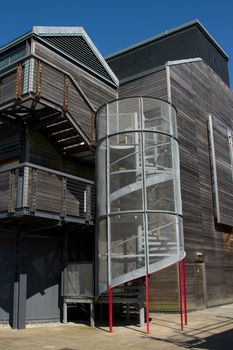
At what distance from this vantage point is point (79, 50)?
17.1 meters

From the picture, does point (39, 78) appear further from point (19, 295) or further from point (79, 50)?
point (19, 295)

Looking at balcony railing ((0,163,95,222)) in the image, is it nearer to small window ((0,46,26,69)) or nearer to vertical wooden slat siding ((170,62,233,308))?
small window ((0,46,26,69))

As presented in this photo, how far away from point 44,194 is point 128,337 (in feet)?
16.1

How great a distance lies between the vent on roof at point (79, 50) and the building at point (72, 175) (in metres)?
0.06

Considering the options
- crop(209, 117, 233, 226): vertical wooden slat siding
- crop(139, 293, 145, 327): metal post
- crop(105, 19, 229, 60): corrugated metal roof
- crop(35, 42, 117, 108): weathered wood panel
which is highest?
crop(105, 19, 229, 60): corrugated metal roof

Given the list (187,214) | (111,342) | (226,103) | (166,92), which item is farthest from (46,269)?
(226,103)

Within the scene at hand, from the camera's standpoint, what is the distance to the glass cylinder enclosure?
11.7m

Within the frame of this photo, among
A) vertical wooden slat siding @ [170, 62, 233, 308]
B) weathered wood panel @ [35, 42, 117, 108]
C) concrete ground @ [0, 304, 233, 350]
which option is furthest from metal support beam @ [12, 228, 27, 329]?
weathered wood panel @ [35, 42, 117, 108]

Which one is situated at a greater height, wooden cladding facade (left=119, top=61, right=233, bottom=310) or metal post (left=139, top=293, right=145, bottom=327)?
wooden cladding facade (left=119, top=61, right=233, bottom=310)

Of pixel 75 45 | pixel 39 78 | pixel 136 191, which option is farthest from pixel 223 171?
pixel 39 78

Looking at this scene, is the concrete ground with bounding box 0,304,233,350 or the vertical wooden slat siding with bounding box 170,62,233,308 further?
the vertical wooden slat siding with bounding box 170,62,233,308

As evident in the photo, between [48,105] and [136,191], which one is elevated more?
[48,105]

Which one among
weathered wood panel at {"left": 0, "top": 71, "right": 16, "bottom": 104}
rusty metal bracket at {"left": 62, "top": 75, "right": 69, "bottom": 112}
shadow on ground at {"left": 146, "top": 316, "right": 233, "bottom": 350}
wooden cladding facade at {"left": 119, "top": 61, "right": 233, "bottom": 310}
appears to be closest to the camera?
shadow on ground at {"left": 146, "top": 316, "right": 233, "bottom": 350}

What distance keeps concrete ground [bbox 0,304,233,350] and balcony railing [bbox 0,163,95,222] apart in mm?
3267
